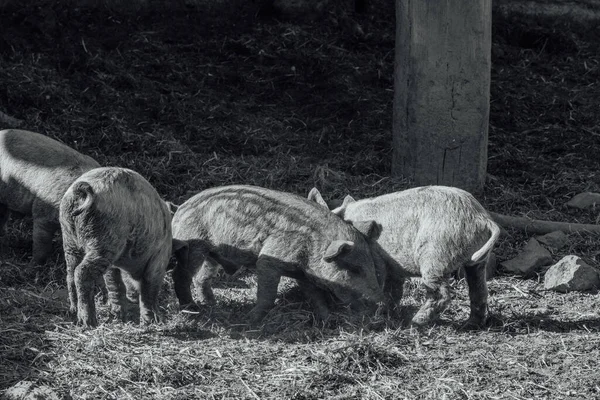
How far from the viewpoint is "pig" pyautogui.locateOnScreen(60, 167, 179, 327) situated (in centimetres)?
618

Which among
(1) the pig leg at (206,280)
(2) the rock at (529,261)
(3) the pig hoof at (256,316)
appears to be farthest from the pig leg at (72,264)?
(2) the rock at (529,261)

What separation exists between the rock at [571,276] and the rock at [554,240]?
0.63 m

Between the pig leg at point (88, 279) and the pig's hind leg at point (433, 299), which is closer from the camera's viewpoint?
the pig leg at point (88, 279)

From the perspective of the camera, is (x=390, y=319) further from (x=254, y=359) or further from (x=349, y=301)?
(x=254, y=359)

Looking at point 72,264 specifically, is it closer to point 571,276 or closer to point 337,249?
point 337,249

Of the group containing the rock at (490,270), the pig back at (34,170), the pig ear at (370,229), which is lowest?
Answer: the rock at (490,270)

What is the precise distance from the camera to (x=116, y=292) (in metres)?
6.70

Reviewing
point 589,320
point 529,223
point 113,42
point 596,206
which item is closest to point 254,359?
point 589,320

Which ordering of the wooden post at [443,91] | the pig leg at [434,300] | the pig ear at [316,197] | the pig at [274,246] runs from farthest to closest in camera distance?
the wooden post at [443,91] < the pig ear at [316,197] < the pig at [274,246] < the pig leg at [434,300]

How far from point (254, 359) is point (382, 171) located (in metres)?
3.86

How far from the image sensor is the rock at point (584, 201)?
8.92m

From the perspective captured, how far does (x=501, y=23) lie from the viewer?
12188mm

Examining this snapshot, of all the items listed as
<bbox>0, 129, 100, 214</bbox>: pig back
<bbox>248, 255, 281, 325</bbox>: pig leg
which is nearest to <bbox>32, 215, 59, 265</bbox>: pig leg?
<bbox>0, 129, 100, 214</bbox>: pig back

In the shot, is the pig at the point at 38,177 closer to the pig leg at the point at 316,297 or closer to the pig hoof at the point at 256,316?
the pig hoof at the point at 256,316
